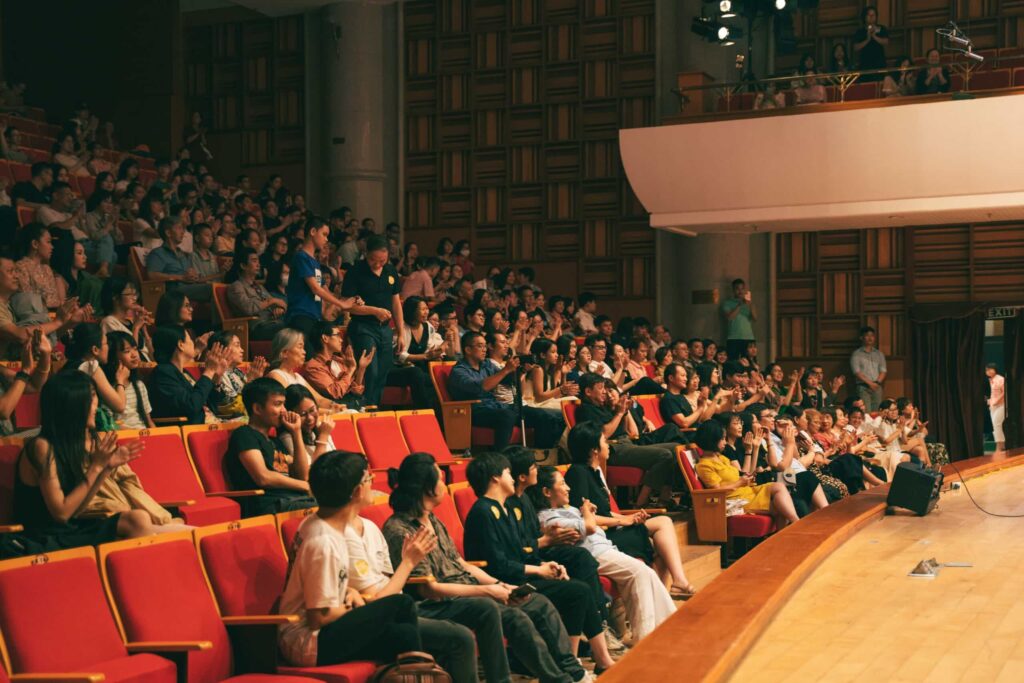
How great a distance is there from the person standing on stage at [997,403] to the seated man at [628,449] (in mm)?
5746

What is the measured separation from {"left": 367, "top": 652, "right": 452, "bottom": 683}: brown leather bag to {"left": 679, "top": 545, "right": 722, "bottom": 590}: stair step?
2.72m

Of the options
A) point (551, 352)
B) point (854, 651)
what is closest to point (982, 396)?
point (551, 352)

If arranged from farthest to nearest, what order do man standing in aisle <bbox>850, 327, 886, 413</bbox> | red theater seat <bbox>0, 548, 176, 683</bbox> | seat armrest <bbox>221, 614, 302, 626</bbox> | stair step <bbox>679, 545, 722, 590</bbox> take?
man standing in aisle <bbox>850, 327, 886, 413</bbox> < stair step <bbox>679, 545, 722, 590</bbox> < seat armrest <bbox>221, 614, 302, 626</bbox> < red theater seat <bbox>0, 548, 176, 683</bbox>

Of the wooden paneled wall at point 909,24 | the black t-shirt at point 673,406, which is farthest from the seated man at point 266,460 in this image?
the wooden paneled wall at point 909,24

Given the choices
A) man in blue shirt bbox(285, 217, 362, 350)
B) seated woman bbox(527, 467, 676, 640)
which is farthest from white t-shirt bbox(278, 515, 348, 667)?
man in blue shirt bbox(285, 217, 362, 350)

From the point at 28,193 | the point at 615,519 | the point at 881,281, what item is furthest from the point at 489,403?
the point at 881,281

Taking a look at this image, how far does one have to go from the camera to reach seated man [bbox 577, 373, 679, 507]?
19.7ft

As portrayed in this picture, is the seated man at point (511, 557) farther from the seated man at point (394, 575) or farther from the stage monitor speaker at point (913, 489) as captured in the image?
the stage monitor speaker at point (913, 489)

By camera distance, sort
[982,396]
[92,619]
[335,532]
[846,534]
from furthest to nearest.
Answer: [982,396], [846,534], [335,532], [92,619]

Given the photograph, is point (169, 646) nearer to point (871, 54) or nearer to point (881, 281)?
point (871, 54)

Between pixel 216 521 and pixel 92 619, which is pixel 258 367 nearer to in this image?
pixel 216 521

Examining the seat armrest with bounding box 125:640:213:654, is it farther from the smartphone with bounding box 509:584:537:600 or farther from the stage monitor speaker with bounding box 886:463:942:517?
the stage monitor speaker with bounding box 886:463:942:517

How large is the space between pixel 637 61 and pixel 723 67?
0.75 metres

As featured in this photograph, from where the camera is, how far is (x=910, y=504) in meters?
6.27
